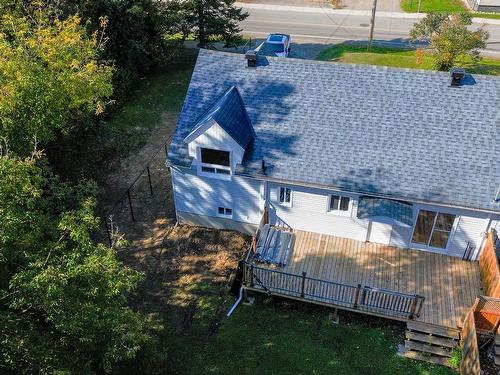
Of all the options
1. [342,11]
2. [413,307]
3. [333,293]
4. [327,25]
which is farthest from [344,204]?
[342,11]

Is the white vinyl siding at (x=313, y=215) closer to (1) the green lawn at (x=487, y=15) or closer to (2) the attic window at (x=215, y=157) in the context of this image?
(2) the attic window at (x=215, y=157)

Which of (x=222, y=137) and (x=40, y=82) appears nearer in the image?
(x=40, y=82)

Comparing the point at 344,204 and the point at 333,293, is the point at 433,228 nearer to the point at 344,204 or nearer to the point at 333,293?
the point at 344,204

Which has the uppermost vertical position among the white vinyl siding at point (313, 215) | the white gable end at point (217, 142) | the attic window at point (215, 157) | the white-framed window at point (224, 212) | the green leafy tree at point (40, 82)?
the green leafy tree at point (40, 82)

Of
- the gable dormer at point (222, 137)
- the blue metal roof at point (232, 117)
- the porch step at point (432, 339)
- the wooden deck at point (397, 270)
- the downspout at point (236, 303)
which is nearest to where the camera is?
the porch step at point (432, 339)

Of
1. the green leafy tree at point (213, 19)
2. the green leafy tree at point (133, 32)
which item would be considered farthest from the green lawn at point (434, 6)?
the green leafy tree at point (133, 32)

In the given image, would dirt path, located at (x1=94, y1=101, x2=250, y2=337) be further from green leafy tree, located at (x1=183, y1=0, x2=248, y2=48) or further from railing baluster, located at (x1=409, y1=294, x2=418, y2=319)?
green leafy tree, located at (x1=183, y1=0, x2=248, y2=48)

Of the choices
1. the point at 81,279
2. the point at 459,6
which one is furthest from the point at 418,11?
the point at 81,279

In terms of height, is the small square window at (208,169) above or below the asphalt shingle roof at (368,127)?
below
